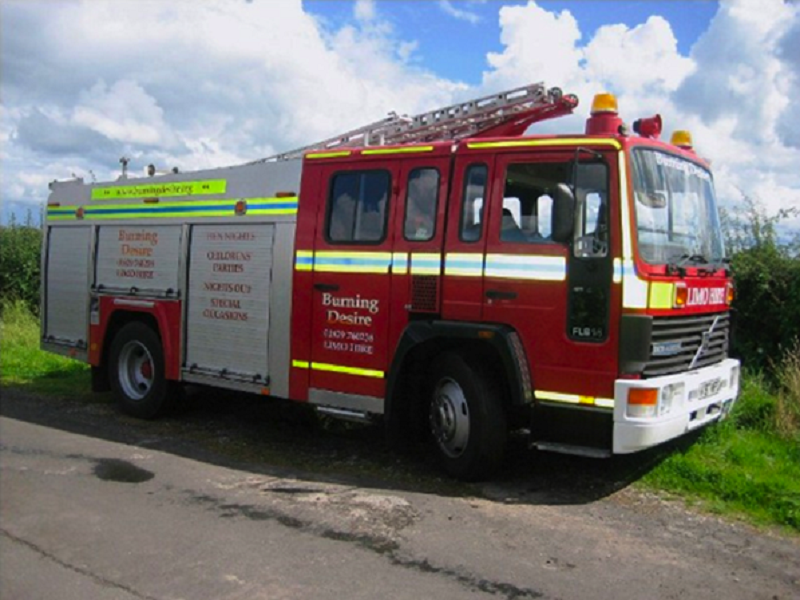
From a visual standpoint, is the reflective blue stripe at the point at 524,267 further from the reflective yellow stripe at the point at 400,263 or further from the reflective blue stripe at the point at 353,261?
the reflective blue stripe at the point at 353,261

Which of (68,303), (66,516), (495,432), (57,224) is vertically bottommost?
(66,516)

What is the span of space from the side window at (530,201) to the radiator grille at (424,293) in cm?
71

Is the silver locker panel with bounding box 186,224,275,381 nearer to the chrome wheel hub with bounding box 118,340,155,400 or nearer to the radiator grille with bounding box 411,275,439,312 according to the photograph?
the chrome wheel hub with bounding box 118,340,155,400

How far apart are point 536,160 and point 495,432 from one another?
2.12 metres

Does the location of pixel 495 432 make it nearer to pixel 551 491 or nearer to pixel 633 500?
pixel 551 491

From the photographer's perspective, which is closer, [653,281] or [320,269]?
[653,281]

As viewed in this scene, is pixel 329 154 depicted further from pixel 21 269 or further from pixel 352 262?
pixel 21 269

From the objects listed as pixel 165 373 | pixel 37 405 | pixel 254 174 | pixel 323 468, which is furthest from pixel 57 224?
pixel 323 468

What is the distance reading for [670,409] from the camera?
588cm

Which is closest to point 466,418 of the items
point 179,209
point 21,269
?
point 179,209

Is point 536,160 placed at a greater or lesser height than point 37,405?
greater

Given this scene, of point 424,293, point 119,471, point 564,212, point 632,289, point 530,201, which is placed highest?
point 530,201

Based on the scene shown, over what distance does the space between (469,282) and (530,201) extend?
0.79 meters

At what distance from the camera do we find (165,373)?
900 cm
